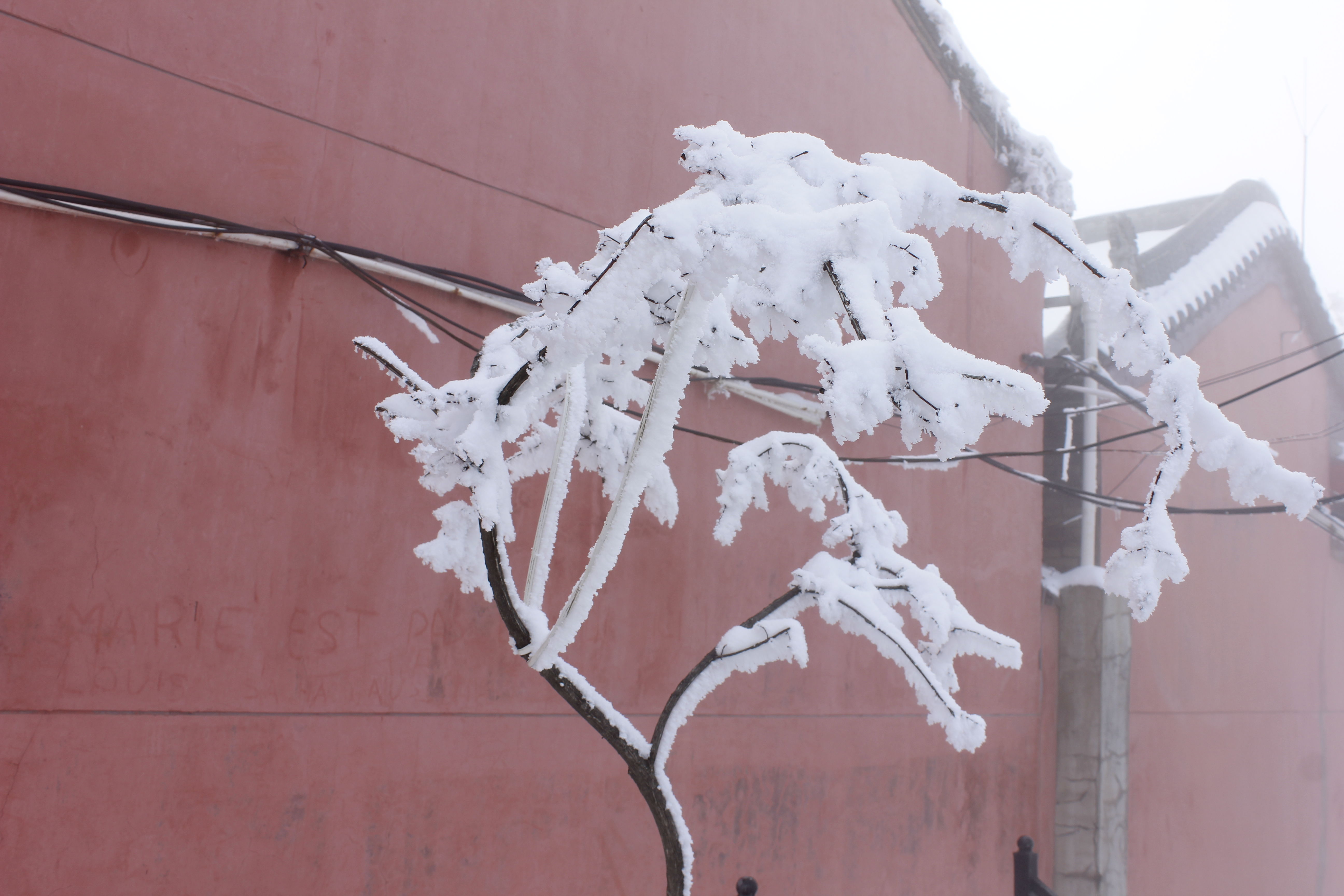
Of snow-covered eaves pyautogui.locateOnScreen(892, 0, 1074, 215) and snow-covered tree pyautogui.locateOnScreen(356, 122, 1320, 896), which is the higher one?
snow-covered eaves pyautogui.locateOnScreen(892, 0, 1074, 215)

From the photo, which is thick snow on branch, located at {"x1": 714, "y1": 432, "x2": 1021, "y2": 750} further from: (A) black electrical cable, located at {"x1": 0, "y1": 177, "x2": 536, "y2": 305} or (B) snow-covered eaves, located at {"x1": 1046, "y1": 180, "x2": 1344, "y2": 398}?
(B) snow-covered eaves, located at {"x1": 1046, "y1": 180, "x2": 1344, "y2": 398}

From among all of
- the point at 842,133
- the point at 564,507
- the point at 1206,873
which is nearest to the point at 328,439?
the point at 564,507

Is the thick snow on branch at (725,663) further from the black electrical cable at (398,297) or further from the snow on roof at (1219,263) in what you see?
the snow on roof at (1219,263)

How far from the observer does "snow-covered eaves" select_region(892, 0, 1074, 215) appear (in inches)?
256

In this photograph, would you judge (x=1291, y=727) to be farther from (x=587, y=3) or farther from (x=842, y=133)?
(x=587, y=3)

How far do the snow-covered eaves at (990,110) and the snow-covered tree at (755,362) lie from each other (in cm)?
Result: 482

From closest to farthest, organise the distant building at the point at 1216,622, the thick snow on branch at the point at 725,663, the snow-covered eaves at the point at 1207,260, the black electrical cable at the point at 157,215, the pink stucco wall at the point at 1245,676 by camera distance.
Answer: the thick snow on branch at the point at 725,663 < the black electrical cable at the point at 157,215 < the distant building at the point at 1216,622 < the pink stucco wall at the point at 1245,676 < the snow-covered eaves at the point at 1207,260

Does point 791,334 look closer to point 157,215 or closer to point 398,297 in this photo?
point 398,297

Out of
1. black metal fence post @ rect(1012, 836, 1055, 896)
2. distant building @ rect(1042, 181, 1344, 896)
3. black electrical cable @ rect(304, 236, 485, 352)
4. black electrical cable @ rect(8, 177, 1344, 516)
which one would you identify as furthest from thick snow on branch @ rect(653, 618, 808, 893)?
distant building @ rect(1042, 181, 1344, 896)

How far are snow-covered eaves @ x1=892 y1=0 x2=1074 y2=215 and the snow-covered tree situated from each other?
4825 millimetres

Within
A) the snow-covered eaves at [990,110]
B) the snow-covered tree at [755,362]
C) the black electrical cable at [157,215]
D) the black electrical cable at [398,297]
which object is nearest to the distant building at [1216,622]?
the snow-covered eaves at [990,110]

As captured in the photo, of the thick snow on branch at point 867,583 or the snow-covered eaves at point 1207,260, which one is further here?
the snow-covered eaves at point 1207,260

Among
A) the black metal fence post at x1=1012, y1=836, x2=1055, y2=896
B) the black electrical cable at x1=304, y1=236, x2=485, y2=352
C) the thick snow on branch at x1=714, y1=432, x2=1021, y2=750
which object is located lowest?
the black metal fence post at x1=1012, y1=836, x2=1055, y2=896

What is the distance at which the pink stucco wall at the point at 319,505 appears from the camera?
9.71 feet
